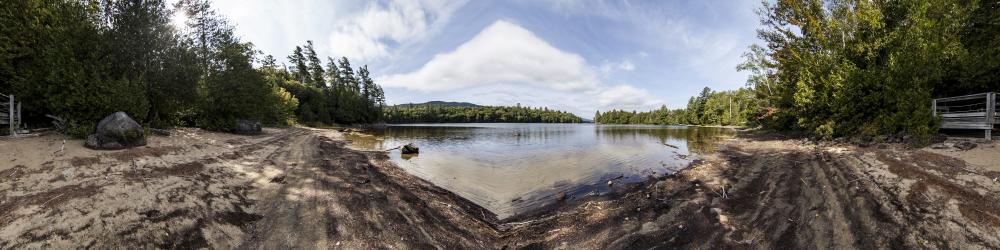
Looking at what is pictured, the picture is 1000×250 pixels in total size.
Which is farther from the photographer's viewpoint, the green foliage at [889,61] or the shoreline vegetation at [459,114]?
the shoreline vegetation at [459,114]

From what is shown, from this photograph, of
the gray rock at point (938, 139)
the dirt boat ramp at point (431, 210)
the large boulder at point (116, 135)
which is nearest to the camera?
the dirt boat ramp at point (431, 210)

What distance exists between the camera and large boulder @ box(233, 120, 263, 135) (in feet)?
73.8

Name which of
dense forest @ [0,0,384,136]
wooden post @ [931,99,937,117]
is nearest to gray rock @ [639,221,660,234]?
wooden post @ [931,99,937,117]

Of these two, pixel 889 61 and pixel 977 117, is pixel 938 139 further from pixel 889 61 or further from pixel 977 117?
pixel 889 61

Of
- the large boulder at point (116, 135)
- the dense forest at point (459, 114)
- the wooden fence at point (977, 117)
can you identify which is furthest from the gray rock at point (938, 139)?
the dense forest at point (459, 114)

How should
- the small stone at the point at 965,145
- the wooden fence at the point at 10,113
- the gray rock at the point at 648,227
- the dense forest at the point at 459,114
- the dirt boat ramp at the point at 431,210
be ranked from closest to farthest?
the dirt boat ramp at the point at 431,210, the gray rock at the point at 648,227, the small stone at the point at 965,145, the wooden fence at the point at 10,113, the dense forest at the point at 459,114

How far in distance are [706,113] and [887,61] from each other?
8522 centimetres

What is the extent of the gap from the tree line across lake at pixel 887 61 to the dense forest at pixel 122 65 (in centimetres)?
3125

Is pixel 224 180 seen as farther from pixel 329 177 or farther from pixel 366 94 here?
pixel 366 94

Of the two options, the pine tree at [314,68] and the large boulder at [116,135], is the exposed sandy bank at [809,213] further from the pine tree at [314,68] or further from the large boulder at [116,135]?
the pine tree at [314,68]

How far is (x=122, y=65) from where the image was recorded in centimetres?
1410

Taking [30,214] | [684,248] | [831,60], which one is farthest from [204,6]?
[831,60]

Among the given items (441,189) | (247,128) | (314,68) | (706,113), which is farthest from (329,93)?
(706,113)

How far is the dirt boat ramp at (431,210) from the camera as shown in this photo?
531cm
